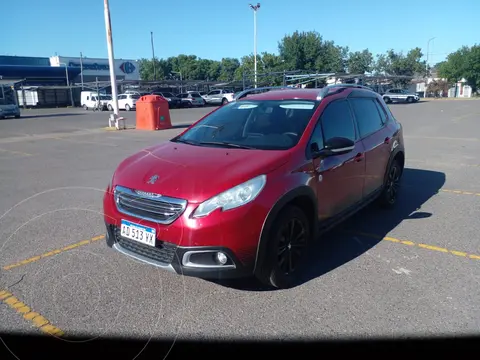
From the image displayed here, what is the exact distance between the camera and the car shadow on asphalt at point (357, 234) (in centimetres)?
388

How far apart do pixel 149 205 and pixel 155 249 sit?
362 mm

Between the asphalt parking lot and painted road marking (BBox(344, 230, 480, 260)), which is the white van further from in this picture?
painted road marking (BBox(344, 230, 480, 260))

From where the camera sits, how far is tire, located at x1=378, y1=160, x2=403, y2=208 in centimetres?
563

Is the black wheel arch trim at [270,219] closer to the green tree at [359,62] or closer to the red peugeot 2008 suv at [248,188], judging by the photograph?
the red peugeot 2008 suv at [248,188]

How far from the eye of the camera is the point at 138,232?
10.8 ft

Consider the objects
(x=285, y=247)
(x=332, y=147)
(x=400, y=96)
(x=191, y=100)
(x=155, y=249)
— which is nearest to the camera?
(x=155, y=249)

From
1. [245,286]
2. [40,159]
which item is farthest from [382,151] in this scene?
[40,159]

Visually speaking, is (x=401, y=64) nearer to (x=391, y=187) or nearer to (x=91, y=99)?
(x=91, y=99)

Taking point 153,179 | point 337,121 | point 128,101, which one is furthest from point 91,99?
point 153,179

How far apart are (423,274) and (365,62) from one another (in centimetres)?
7156

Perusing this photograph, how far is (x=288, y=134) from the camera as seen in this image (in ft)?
13.1

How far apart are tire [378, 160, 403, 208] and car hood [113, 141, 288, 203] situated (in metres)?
2.62

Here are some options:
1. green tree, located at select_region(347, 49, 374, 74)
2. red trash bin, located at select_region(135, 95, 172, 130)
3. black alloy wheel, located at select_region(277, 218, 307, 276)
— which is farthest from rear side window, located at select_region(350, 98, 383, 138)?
green tree, located at select_region(347, 49, 374, 74)

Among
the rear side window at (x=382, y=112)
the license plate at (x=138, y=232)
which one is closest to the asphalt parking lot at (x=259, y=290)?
the license plate at (x=138, y=232)
